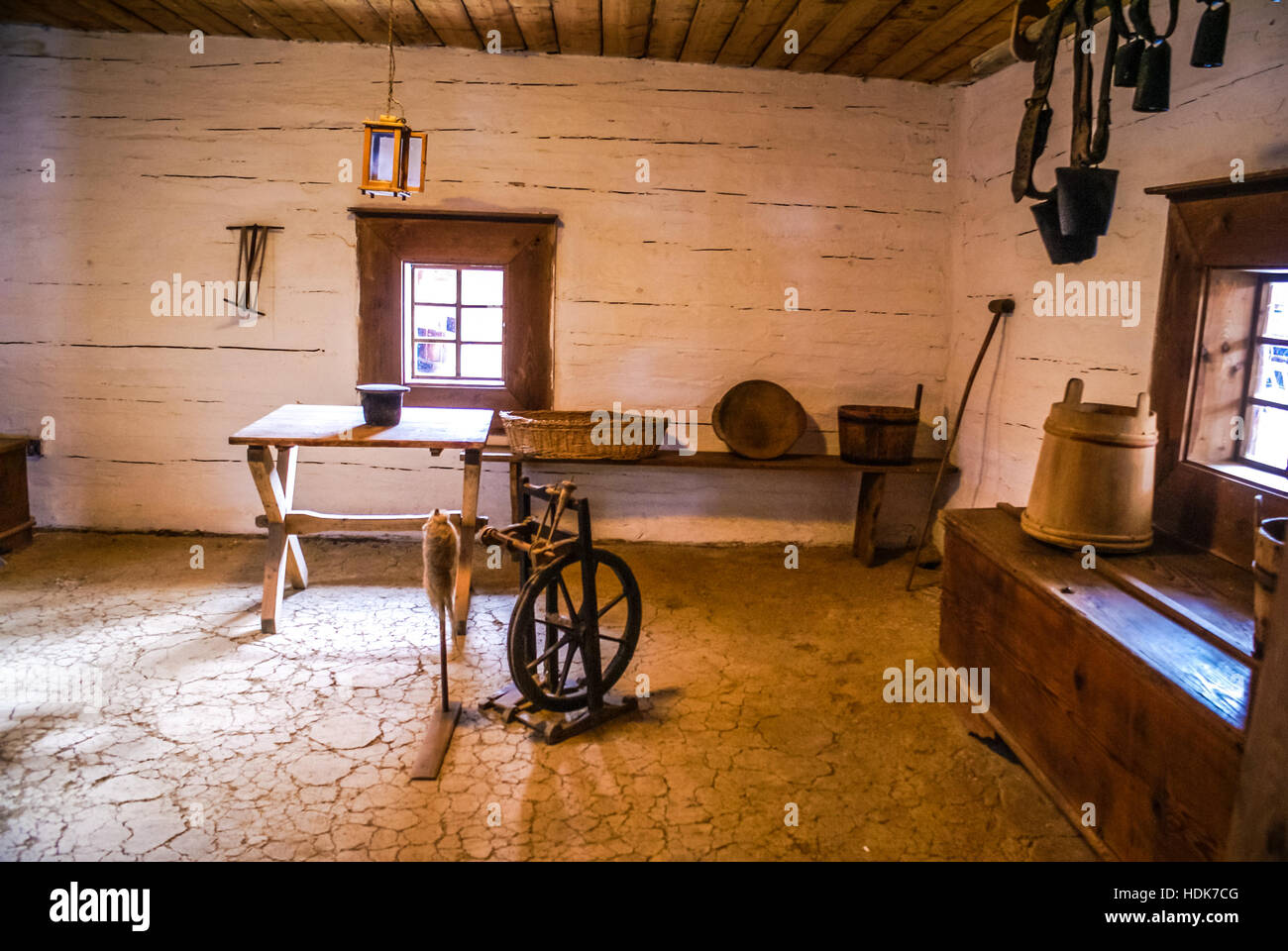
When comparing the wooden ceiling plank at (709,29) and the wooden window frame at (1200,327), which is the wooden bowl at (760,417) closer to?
the wooden ceiling plank at (709,29)

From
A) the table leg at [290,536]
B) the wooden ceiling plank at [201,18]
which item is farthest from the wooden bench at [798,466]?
the wooden ceiling plank at [201,18]

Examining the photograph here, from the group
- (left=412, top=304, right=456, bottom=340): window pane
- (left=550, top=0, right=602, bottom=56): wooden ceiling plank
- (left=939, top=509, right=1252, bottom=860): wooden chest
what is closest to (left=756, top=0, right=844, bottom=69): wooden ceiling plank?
(left=550, top=0, right=602, bottom=56): wooden ceiling plank

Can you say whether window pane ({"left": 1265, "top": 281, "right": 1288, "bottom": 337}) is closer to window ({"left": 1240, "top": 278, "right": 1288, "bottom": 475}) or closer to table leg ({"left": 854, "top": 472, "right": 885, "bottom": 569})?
window ({"left": 1240, "top": 278, "right": 1288, "bottom": 475})

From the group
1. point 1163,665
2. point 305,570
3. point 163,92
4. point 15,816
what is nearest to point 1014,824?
point 1163,665

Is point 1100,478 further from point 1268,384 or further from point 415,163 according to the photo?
point 415,163

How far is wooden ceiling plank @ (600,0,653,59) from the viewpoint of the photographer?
462cm

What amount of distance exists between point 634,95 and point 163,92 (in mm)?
2904

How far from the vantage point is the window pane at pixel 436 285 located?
5980 mm

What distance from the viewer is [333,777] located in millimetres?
3152

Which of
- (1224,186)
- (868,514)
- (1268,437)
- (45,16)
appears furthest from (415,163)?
(1268,437)

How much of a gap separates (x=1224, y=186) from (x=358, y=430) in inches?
151

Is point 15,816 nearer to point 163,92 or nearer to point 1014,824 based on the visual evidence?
point 1014,824

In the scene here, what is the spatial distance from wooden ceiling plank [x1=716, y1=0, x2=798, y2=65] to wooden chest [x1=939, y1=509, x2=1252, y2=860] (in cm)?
277
